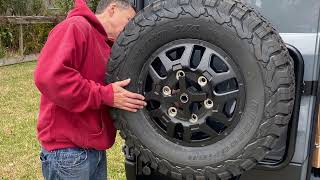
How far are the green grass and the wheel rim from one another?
7.71 feet

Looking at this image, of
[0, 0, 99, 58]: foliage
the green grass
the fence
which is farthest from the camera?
[0, 0, 99, 58]: foliage

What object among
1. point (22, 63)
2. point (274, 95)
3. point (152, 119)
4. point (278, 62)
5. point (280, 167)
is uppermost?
point (278, 62)

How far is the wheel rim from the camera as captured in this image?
2043mm

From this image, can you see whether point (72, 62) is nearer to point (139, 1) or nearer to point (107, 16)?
point (107, 16)

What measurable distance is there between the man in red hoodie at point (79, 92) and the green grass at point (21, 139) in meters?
2.09

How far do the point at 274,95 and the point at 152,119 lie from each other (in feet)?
1.92

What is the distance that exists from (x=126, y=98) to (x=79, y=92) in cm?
22

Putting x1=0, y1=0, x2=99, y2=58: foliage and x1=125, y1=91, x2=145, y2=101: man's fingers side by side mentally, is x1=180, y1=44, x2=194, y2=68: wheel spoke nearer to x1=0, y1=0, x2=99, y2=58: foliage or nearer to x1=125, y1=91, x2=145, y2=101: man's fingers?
x1=125, y1=91, x2=145, y2=101: man's fingers

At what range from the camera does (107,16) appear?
93.3 inches

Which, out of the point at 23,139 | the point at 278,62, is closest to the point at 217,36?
the point at 278,62

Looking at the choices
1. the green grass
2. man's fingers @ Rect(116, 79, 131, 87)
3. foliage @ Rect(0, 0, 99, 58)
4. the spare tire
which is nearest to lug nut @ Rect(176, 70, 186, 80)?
the spare tire

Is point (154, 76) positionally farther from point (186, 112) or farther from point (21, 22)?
point (21, 22)

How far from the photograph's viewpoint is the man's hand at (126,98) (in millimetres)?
2139

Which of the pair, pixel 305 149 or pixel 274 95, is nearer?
pixel 274 95
